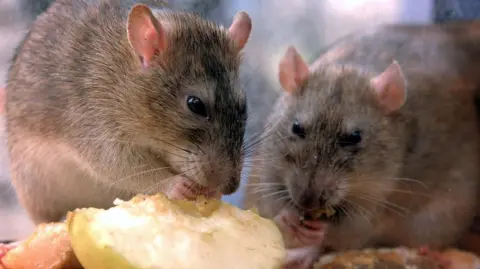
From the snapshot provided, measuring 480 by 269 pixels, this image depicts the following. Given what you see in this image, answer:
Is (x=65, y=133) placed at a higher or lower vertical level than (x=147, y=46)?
lower

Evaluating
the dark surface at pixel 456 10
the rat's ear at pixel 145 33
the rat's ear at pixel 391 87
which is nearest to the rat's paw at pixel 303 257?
the rat's ear at pixel 391 87

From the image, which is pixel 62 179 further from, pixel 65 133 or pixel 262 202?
pixel 262 202

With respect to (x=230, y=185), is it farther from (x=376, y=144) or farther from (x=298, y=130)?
(x=376, y=144)

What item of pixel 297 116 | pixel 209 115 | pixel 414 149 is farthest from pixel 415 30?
pixel 209 115

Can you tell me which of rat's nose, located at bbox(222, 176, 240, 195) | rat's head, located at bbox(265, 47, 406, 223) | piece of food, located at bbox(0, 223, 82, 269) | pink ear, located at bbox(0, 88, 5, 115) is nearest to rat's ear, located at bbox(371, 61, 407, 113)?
rat's head, located at bbox(265, 47, 406, 223)

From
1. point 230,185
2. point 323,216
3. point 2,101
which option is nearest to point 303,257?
point 323,216

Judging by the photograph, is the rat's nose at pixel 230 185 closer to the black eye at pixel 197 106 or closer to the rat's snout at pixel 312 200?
the black eye at pixel 197 106
